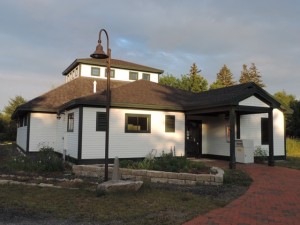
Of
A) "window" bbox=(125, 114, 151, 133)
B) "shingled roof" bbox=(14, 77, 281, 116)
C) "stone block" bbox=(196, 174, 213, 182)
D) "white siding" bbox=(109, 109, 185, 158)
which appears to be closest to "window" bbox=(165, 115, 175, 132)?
"white siding" bbox=(109, 109, 185, 158)

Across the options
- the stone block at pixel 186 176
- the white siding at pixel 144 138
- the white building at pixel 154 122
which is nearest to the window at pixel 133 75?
the white building at pixel 154 122

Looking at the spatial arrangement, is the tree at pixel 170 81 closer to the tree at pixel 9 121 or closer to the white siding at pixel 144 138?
the tree at pixel 9 121

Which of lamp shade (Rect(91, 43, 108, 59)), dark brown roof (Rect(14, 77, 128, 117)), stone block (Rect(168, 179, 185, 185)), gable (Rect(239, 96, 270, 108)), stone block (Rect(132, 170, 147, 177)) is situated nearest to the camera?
lamp shade (Rect(91, 43, 108, 59))

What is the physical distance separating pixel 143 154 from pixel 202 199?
8.24 metres

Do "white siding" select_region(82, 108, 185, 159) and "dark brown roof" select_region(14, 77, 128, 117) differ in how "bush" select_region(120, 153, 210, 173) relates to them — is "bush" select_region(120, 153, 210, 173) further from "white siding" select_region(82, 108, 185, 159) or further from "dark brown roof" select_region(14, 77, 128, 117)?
"dark brown roof" select_region(14, 77, 128, 117)

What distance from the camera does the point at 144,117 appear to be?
16.4m

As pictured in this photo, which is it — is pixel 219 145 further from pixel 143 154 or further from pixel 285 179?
pixel 285 179

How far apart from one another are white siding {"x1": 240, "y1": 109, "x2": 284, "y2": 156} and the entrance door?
2.48 meters

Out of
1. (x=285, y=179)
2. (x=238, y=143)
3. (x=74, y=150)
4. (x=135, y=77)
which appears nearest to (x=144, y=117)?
(x=74, y=150)

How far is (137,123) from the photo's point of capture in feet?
53.0

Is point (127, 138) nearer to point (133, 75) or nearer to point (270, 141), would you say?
point (270, 141)

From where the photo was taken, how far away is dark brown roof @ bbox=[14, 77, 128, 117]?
63.3ft

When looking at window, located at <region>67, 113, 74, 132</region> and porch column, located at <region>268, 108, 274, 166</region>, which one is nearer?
porch column, located at <region>268, 108, 274, 166</region>

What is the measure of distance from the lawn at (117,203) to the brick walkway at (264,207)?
0.32 meters
